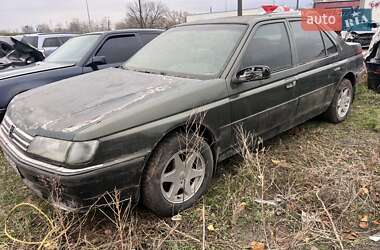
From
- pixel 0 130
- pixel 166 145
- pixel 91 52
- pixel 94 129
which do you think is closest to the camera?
pixel 94 129

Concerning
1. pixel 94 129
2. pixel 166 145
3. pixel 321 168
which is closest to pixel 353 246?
pixel 321 168

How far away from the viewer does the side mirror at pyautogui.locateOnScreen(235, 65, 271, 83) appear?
3.42 metres

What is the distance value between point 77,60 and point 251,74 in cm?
354

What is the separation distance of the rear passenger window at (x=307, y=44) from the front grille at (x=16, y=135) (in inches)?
125

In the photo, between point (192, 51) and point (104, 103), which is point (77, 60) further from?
point (104, 103)

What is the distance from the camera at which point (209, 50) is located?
3.69m

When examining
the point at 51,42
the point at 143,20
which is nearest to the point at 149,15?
the point at 143,20

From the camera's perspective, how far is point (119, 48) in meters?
6.37

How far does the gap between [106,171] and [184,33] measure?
7.40 feet

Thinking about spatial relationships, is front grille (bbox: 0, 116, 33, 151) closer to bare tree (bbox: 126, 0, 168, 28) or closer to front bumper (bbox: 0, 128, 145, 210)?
front bumper (bbox: 0, 128, 145, 210)

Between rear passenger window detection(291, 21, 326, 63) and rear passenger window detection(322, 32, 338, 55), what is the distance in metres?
0.11

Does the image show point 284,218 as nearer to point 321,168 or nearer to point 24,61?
point 321,168

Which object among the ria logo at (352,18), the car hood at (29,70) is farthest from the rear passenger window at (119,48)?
the ria logo at (352,18)

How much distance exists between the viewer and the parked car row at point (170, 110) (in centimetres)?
254
